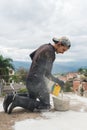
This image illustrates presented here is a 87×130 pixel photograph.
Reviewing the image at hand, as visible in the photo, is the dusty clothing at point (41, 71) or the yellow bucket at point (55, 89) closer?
the dusty clothing at point (41, 71)

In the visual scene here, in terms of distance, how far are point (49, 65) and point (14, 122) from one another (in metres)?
1.38

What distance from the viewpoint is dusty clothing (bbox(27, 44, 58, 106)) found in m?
5.78

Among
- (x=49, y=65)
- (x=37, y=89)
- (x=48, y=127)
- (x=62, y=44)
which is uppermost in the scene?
(x=62, y=44)

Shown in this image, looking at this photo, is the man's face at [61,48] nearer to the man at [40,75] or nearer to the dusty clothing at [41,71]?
the man at [40,75]

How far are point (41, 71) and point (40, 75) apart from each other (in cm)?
8

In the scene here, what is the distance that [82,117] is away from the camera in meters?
5.28

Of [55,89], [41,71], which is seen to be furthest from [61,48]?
[55,89]

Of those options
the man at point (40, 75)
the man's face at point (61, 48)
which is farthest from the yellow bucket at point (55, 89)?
the man's face at point (61, 48)

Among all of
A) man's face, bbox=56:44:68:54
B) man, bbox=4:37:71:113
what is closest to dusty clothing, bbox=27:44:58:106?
man, bbox=4:37:71:113

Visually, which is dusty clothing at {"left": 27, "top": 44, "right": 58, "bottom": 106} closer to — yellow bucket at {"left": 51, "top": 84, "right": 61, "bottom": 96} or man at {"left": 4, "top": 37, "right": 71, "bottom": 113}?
man at {"left": 4, "top": 37, "right": 71, "bottom": 113}

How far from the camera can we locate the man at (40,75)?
5.78 m

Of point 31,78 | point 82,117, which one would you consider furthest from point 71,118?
point 31,78

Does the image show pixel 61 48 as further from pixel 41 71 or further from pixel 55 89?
pixel 55 89

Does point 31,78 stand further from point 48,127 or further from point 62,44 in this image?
point 48,127
